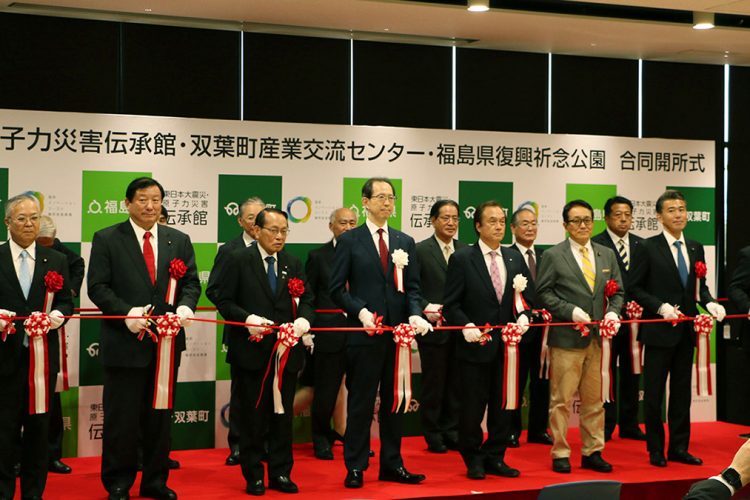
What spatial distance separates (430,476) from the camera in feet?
21.1

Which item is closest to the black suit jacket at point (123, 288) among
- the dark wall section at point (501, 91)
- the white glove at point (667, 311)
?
the white glove at point (667, 311)

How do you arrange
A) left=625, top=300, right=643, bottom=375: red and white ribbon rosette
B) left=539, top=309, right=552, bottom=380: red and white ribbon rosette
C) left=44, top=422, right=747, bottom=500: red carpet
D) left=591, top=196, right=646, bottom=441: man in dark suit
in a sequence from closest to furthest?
left=44, top=422, right=747, bottom=500: red carpet < left=539, top=309, right=552, bottom=380: red and white ribbon rosette < left=625, top=300, right=643, bottom=375: red and white ribbon rosette < left=591, top=196, right=646, bottom=441: man in dark suit

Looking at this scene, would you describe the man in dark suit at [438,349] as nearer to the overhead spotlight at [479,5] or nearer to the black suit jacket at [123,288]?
the overhead spotlight at [479,5]

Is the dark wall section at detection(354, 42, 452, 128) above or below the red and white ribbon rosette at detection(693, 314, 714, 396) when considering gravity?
above

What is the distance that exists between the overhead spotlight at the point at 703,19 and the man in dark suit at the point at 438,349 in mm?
2124

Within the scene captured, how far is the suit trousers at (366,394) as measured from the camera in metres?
5.99

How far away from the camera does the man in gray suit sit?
6.40 m

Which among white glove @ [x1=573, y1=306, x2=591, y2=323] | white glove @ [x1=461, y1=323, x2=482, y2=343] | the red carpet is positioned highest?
white glove @ [x1=573, y1=306, x2=591, y2=323]

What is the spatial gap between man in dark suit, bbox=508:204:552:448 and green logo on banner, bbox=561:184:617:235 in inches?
28.9

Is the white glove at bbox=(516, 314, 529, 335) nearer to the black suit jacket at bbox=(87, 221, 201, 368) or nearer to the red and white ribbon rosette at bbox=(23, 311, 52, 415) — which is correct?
the black suit jacket at bbox=(87, 221, 201, 368)

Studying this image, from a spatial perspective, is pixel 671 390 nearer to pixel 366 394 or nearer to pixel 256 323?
pixel 366 394

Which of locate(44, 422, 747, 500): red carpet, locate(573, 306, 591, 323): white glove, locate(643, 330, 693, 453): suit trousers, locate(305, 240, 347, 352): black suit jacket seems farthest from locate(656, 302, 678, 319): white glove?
locate(305, 240, 347, 352): black suit jacket

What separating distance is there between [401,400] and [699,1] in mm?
3250

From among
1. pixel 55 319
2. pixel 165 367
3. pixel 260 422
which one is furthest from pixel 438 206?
pixel 55 319
